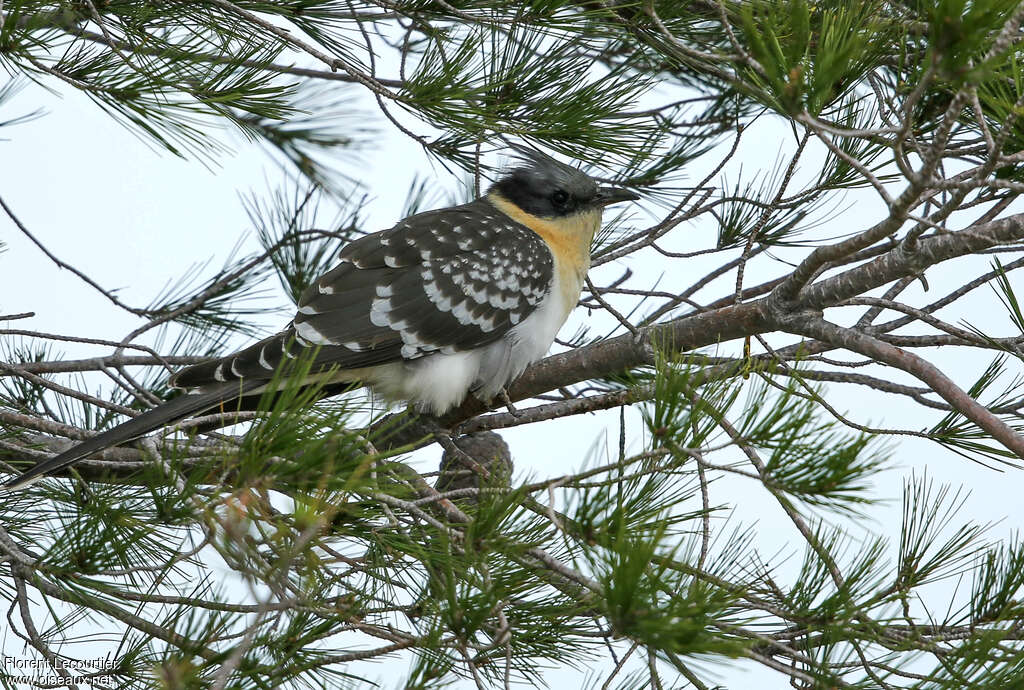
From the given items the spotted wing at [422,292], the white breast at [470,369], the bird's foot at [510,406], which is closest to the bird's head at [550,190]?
the spotted wing at [422,292]

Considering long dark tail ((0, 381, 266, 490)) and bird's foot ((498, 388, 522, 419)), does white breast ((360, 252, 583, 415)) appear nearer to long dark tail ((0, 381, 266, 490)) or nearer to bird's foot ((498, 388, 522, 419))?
bird's foot ((498, 388, 522, 419))

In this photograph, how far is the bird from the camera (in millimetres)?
2486

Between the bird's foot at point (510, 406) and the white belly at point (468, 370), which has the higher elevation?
the white belly at point (468, 370)

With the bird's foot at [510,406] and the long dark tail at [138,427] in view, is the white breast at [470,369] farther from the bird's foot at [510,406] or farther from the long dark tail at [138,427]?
the long dark tail at [138,427]

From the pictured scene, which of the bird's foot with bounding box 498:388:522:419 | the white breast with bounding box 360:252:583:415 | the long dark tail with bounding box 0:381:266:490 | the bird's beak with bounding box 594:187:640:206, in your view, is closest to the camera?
the long dark tail with bounding box 0:381:266:490

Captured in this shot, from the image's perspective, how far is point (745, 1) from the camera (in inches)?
73.0

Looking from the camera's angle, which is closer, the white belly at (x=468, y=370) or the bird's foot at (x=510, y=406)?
the bird's foot at (x=510, y=406)

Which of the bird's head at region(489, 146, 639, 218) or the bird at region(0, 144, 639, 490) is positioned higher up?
the bird's head at region(489, 146, 639, 218)

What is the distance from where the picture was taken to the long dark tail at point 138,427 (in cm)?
169

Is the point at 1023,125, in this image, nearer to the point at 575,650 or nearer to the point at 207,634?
the point at 575,650

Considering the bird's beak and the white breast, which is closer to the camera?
the white breast

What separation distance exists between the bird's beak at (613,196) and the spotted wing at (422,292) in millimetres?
247

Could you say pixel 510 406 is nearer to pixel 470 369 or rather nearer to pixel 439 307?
pixel 470 369

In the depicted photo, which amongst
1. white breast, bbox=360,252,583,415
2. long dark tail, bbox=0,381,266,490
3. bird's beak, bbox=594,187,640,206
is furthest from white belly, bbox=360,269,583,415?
long dark tail, bbox=0,381,266,490
